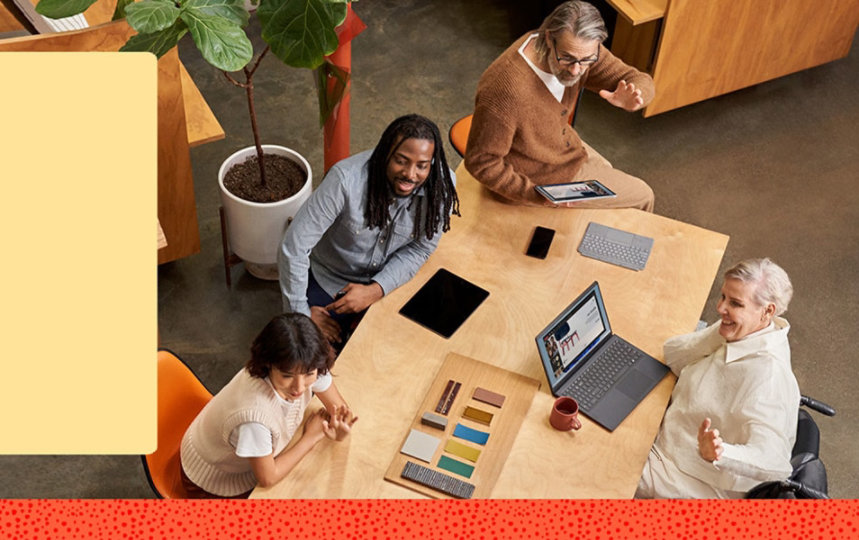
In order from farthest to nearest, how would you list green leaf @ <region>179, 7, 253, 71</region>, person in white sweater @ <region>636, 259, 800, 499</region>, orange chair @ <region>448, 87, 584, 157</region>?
orange chair @ <region>448, 87, 584, 157</region>
green leaf @ <region>179, 7, 253, 71</region>
person in white sweater @ <region>636, 259, 800, 499</region>

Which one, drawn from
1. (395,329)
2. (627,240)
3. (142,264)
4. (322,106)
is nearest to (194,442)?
(395,329)

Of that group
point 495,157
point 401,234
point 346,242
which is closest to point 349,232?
point 346,242

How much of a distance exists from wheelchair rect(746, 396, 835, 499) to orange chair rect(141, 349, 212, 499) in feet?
5.40

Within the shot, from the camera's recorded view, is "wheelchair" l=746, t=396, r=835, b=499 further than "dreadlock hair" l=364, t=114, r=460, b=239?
No

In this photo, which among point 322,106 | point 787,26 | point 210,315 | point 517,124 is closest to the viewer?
point 517,124

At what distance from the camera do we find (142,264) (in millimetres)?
222

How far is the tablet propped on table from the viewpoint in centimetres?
→ 328

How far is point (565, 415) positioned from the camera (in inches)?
101

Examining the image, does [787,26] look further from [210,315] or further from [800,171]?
[210,315]

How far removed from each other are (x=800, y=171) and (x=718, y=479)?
2737 mm

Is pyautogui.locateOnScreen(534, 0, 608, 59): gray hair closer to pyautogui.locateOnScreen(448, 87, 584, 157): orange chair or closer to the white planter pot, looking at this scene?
pyautogui.locateOnScreen(448, 87, 584, 157): orange chair

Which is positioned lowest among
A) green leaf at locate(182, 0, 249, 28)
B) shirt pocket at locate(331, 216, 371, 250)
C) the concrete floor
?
the concrete floor

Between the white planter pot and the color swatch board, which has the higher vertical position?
the color swatch board

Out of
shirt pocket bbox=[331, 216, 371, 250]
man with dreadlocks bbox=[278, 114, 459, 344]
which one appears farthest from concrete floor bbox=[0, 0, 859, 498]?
shirt pocket bbox=[331, 216, 371, 250]
